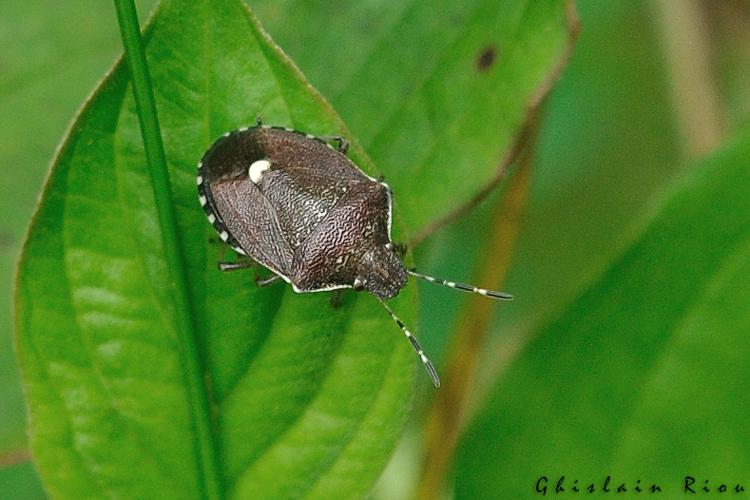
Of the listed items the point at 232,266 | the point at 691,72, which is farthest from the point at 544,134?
the point at 232,266

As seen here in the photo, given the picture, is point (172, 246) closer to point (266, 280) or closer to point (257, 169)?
point (266, 280)

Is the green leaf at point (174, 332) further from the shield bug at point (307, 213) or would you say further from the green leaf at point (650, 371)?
the green leaf at point (650, 371)

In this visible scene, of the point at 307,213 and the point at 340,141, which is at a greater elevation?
the point at 307,213

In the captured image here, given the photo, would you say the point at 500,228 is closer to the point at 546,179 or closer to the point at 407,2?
the point at 407,2

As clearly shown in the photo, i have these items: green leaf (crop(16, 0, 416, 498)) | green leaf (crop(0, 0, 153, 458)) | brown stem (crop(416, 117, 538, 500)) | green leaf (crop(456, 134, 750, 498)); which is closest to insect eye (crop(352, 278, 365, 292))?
green leaf (crop(16, 0, 416, 498))

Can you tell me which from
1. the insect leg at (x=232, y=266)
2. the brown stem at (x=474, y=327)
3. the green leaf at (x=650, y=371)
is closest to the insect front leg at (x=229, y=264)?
the insect leg at (x=232, y=266)

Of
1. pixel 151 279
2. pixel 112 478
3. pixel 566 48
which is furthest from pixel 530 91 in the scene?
pixel 112 478

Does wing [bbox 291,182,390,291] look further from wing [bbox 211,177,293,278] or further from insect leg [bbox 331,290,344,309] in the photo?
insect leg [bbox 331,290,344,309]
